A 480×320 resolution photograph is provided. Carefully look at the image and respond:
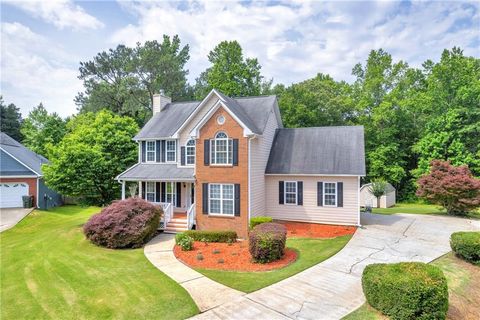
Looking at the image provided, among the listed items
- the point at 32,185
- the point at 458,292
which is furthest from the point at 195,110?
the point at 32,185

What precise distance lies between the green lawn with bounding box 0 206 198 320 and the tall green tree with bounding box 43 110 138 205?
16.0 feet

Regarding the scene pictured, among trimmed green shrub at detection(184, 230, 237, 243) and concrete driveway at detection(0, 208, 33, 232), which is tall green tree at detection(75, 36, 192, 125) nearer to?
concrete driveway at detection(0, 208, 33, 232)

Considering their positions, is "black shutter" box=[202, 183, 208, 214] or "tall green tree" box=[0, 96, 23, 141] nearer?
"black shutter" box=[202, 183, 208, 214]

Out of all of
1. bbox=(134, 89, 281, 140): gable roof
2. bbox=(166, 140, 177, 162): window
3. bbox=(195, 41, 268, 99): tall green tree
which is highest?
bbox=(195, 41, 268, 99): tall green tree

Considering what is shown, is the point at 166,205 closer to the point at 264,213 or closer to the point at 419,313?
the point at 264,213

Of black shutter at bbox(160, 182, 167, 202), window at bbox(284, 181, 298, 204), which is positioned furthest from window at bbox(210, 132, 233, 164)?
black shutter at bbox(160, 182, 167, 202)

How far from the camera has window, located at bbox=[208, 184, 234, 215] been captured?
673 inches

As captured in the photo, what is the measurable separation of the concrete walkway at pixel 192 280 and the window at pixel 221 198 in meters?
3.46

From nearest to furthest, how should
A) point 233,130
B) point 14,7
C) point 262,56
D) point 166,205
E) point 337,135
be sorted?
point 14,7, point 233,130, point 166,205, point 337,135, point 262,56

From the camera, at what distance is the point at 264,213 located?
19.6m

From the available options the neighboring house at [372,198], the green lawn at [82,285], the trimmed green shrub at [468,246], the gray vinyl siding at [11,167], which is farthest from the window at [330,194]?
the gray vinyl siding at [11,167]

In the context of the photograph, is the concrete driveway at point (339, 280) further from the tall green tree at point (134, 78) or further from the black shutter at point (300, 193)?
the tall green tree at point (134, 78)

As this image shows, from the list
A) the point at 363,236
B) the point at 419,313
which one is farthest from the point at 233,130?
the point at 419,313

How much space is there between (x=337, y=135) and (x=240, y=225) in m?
9.66
